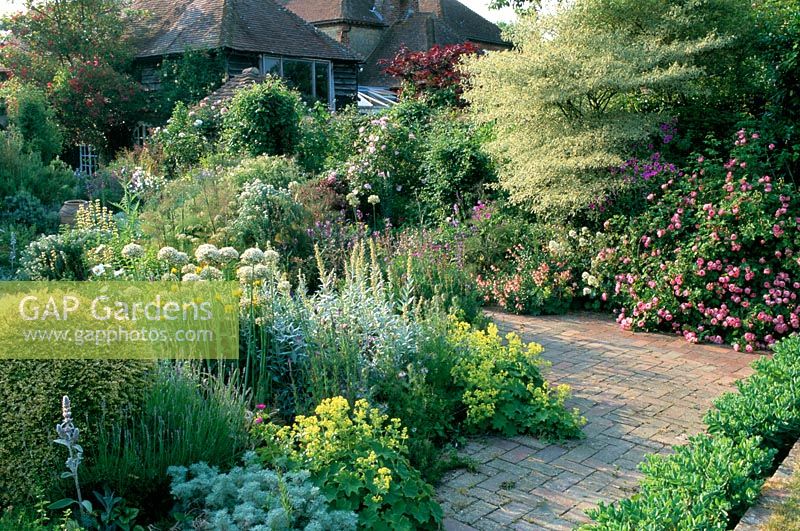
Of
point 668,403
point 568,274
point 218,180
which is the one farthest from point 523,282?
point 218,180

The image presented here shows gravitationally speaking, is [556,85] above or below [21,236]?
above

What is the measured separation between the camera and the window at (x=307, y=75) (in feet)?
68.9

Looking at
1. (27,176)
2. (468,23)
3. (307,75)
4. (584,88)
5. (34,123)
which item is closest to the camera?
(584,88)

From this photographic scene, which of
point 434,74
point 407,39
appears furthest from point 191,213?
point 407,39

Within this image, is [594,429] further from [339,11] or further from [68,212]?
[339,11]

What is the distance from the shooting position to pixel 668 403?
532cm

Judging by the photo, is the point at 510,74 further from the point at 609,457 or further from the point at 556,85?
the point at 609,457

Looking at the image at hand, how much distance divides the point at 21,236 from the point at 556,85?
677 cm

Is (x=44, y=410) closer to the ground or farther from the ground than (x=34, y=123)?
closer to the ground

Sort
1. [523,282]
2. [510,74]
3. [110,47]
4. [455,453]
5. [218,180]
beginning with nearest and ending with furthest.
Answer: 1. [455,453]
2. [523,282]
3. [510,74]
4. [218,180]
5. [110,47]

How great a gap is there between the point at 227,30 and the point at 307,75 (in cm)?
313

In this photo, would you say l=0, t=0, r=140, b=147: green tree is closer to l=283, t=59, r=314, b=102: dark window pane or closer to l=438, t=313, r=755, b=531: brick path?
l=283, t=59, r=314, b=102: dark window pane

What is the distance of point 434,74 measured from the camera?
17969mm

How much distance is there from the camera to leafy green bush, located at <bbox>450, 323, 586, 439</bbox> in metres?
4.64
